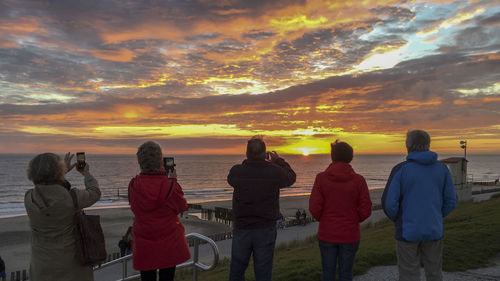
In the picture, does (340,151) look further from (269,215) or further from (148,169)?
(148,169)

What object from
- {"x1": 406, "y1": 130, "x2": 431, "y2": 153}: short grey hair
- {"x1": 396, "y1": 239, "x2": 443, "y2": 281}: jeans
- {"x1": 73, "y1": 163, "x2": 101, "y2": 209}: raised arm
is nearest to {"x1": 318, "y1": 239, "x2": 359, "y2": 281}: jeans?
{"x1": 396, "y1": 239, "x2": 443, "y2": 281}: jeans

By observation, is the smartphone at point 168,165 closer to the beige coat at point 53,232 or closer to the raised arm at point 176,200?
the raised arm at point 176,200

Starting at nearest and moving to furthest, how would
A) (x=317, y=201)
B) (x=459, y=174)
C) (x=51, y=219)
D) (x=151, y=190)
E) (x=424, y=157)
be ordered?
(x=51, y=219), (x=151, y=190), (x=424, y=157), (x=317, y=201), (x=459, y=174)

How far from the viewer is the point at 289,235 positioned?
2548cm

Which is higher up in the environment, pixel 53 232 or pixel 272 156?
pixel 272 156

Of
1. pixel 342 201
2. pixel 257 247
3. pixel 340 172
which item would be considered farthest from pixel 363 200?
pixel 257 247

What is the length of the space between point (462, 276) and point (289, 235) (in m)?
19.8

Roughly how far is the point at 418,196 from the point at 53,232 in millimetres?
3631

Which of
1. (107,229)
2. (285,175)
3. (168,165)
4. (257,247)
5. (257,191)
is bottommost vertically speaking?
(107,229)

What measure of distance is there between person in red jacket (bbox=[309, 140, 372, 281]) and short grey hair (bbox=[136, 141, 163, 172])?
1740mm

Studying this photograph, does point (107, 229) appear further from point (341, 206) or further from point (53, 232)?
point (341, 206)

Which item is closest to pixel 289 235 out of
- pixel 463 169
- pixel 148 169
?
pixel 463 169

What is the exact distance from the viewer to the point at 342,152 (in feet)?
13.5

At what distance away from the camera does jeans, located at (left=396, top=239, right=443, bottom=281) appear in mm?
3924
